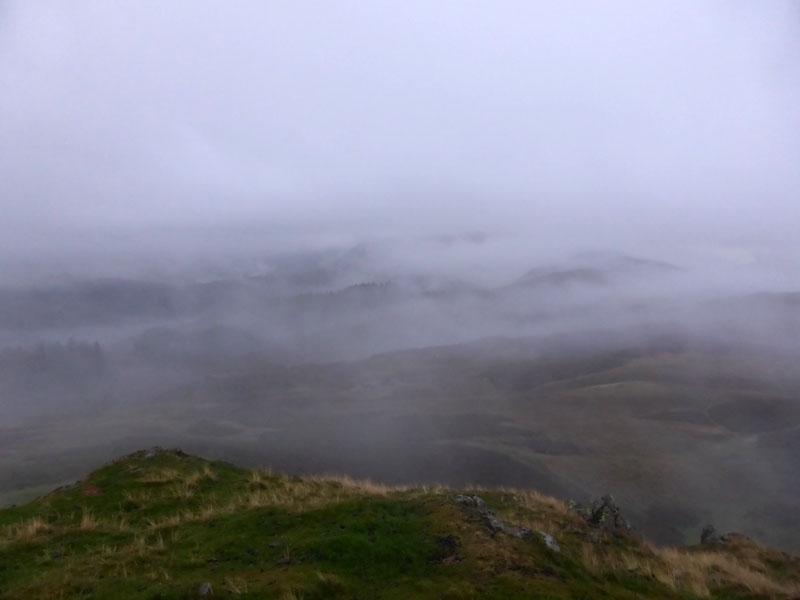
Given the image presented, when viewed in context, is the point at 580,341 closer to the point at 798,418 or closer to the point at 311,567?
the point at 798,418

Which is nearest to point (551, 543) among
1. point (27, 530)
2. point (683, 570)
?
point (683, 570)

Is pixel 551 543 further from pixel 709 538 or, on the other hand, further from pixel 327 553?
pixel 709 538

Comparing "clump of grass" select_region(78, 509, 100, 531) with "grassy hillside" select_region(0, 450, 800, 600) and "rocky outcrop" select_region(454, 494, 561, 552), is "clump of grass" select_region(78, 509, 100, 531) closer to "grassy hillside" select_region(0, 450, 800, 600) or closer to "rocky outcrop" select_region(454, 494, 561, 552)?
"grassy hillside" select_region(0, 450, 800, 600)

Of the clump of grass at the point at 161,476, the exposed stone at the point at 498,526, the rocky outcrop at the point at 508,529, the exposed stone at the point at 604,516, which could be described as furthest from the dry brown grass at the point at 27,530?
the exposed stone at the point at 604,516

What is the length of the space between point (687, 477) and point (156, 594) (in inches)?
1666

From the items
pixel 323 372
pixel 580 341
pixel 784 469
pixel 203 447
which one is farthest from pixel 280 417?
pixel 580 341

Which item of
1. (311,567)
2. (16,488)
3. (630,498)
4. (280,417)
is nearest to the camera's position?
(311,567)

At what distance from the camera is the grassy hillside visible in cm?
955

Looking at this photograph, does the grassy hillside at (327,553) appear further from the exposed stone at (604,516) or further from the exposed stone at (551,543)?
the exposed stone at (604,516)

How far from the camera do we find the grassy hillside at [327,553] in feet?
31.3

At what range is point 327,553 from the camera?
10.5 meters

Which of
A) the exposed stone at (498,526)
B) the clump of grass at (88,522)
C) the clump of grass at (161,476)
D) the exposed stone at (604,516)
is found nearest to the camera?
the exposed stone at (498,526)

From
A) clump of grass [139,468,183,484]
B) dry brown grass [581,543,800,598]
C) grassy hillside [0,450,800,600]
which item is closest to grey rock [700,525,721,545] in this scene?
grassy hillside [0,450,800,600]

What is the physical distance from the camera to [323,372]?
99062 millimetres
